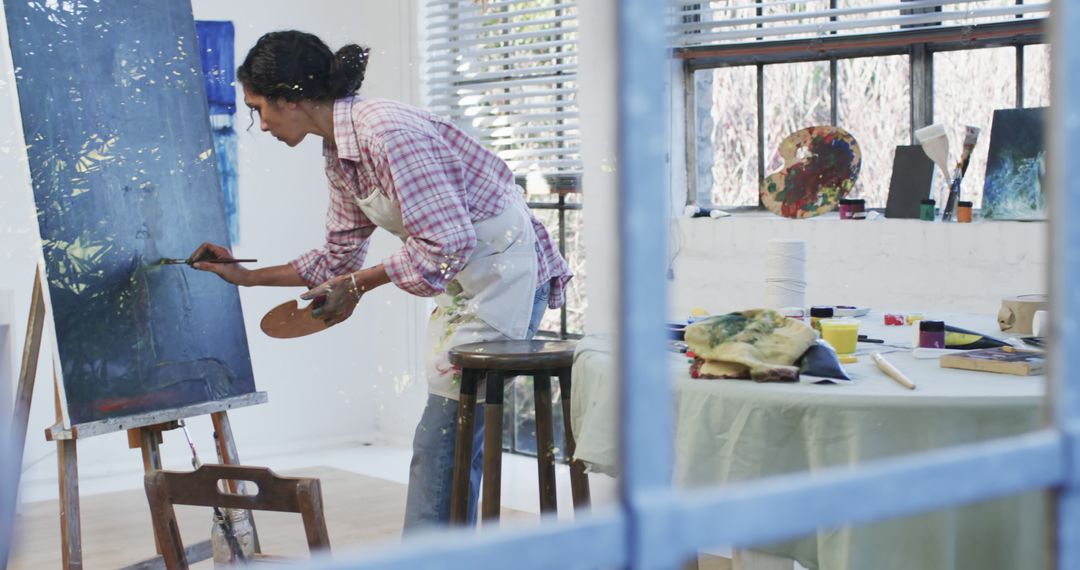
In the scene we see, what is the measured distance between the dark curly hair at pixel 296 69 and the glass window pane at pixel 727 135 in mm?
1439

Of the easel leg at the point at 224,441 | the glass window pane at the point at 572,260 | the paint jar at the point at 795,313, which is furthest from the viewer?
the glass window pane at the point at 572,260

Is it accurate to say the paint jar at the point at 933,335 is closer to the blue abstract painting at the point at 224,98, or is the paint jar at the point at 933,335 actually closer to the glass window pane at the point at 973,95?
the glass window pane at the point at 973,95

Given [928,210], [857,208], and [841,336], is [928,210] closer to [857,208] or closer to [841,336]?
[857,208]

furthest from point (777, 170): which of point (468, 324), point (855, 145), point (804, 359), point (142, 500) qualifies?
point (142, 500)

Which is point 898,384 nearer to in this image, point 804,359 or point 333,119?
point 804,359

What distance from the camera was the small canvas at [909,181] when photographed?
9.72 feet

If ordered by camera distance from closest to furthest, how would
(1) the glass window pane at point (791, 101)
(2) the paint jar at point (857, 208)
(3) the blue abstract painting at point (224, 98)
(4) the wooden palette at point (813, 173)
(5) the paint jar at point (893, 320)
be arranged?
(5) the paint jar at point (893, 320)
(2) the paint jar at point (857, 208)
(4) the wooden palette at point (813, 173)
(1) the glass window pane at point (791, 101)
(3) the blue abstract painting at point (224, 98)

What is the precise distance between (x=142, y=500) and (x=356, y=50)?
189 centimetres

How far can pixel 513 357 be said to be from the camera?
6.69 ft

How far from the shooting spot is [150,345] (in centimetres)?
249

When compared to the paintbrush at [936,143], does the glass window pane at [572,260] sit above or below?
below

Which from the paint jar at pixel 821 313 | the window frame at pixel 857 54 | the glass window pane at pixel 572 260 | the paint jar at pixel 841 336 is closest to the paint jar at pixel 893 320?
the paint jar at pixel 821 313

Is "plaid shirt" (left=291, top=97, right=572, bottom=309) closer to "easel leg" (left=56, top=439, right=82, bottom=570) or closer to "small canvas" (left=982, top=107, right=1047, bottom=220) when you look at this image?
"easel leg" (left=56, top=439, right=82, bottom=570)

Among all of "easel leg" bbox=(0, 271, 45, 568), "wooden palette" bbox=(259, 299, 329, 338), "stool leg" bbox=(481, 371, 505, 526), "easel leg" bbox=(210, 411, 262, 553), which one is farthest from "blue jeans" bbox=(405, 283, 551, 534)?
"easel leg" bbox=(0, 271, 45, 568)
